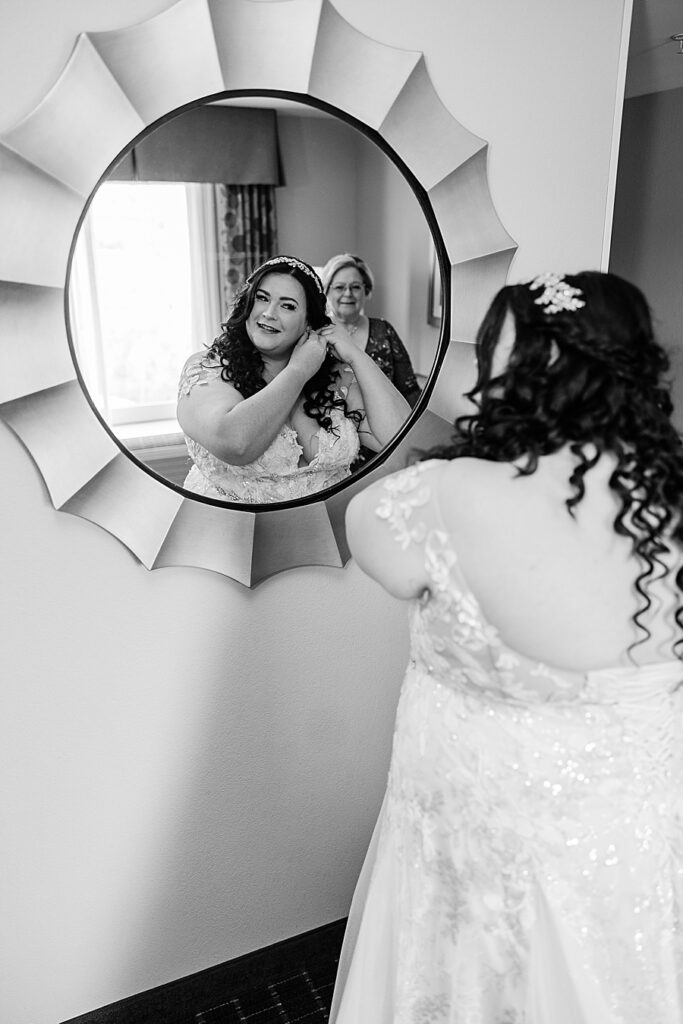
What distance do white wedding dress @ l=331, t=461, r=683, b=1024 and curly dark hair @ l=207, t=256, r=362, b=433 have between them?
54 centimetres

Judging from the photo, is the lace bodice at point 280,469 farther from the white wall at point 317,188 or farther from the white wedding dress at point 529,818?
the white wedding dress at point 529,818

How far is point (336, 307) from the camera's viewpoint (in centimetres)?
166

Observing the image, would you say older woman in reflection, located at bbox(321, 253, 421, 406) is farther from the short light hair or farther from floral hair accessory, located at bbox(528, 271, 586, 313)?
floral hair accessory, located at bbox(528, 271, 586, 313)

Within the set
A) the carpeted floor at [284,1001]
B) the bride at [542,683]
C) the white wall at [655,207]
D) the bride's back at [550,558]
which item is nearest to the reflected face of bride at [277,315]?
the bride at [542,683]

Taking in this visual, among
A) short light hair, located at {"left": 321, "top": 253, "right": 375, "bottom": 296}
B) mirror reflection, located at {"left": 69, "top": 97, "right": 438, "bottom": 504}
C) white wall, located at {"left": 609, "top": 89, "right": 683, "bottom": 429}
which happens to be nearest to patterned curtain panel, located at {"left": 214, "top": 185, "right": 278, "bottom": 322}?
mirror reflection, located at {"left": 69, "top": 97, "right": 438, "bottom": 504}

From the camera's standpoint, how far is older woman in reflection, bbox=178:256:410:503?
1568mm

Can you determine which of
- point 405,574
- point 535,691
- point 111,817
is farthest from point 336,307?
point 111,817

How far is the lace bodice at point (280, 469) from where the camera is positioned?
5.33 ft

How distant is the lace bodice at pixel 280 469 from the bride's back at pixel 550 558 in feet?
1.98

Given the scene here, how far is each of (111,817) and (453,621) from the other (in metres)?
0.96

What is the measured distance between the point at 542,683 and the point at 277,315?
810 mm

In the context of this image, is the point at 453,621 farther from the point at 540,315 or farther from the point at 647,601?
the point at 540,315

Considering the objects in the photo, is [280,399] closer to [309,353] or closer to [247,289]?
[309,353]

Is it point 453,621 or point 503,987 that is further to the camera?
point 503,987
